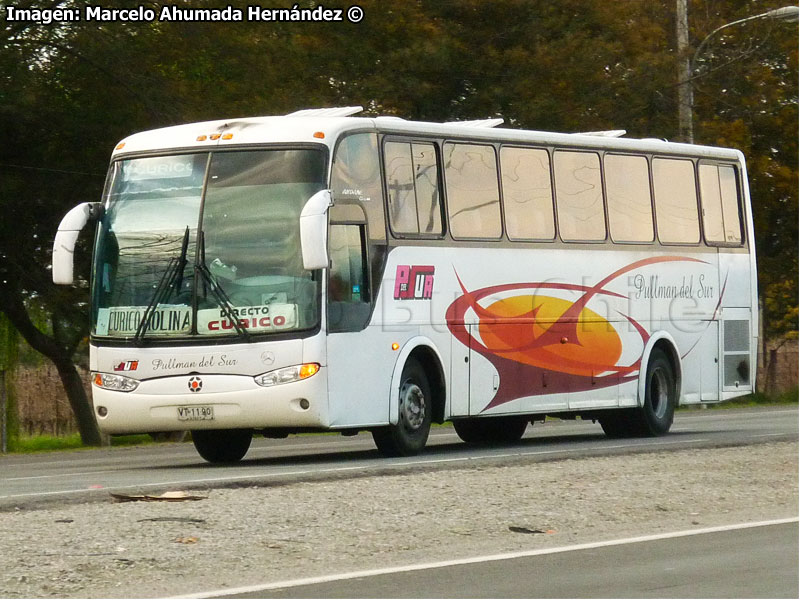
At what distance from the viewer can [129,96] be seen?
26.4 metres

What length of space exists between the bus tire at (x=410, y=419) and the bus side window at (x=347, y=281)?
1.06 m

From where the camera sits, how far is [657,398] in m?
22.8

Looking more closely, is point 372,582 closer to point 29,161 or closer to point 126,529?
point 126,529

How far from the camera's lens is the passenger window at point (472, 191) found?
63.3ft

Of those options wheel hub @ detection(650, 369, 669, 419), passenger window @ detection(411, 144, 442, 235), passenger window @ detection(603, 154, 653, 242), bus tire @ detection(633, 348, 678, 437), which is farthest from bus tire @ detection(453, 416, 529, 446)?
passenger window @ detection(411, 144, 442, 235)

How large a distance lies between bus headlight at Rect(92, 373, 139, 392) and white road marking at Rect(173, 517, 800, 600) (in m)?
7.35

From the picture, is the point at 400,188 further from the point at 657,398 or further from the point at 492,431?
the point at 657,398

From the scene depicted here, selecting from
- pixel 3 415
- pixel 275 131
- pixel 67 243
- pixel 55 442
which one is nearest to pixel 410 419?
pixel 275 131

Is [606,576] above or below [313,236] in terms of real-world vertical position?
below

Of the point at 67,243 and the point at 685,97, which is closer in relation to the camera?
the point at 67,243

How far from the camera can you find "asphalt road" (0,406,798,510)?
50.0 ft

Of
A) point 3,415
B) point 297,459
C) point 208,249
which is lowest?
point 297,459

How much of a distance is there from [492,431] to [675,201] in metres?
3.87

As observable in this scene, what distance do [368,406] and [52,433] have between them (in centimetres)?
2356
